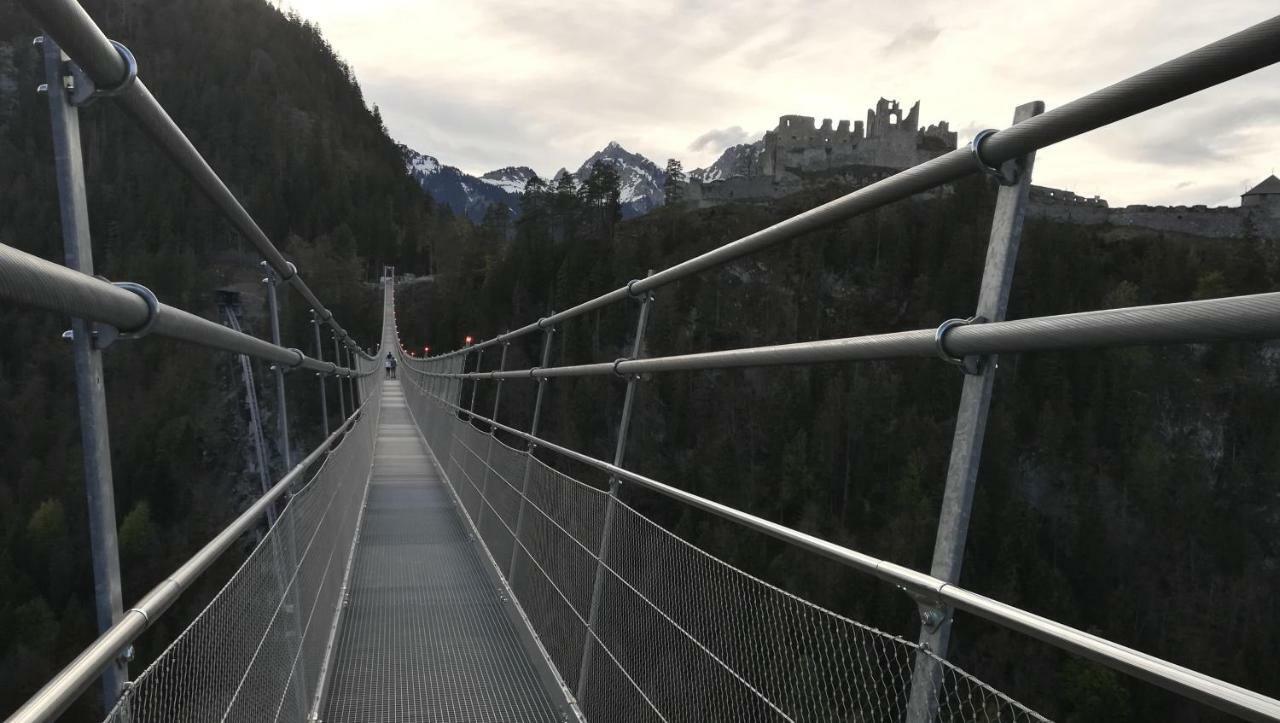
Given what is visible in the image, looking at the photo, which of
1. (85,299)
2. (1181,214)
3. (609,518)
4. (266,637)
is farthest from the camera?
(1181,214)

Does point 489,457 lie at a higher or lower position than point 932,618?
lower

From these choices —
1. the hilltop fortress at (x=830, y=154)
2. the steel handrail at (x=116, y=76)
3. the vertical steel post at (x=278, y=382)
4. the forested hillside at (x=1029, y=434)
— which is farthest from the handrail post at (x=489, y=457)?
the hilltop fortress at (x=830, y=154)

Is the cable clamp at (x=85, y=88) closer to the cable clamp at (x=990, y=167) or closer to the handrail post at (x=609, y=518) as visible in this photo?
the cable clamp at (x=990, y=167)

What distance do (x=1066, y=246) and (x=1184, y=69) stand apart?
69.1 metres

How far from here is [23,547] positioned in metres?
37.8

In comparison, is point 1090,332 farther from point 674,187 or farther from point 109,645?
point 674,187

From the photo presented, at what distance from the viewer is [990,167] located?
49.8 inches

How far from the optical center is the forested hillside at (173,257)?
10391 mm

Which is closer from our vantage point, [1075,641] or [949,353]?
[1075,641]

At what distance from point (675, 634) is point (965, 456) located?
4.04 feet

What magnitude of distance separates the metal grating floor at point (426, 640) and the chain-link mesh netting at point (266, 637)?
0.72ft

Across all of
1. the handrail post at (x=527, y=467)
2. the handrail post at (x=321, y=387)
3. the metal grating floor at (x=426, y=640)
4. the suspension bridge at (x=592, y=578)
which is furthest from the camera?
the handrail post at (x=321, y=387)

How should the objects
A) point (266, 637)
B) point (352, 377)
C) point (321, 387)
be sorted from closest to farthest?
point (266, 637)
point (321, 387)
point (352, 377)

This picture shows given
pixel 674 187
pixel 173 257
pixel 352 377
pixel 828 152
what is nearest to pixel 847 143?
pixel 828 152
